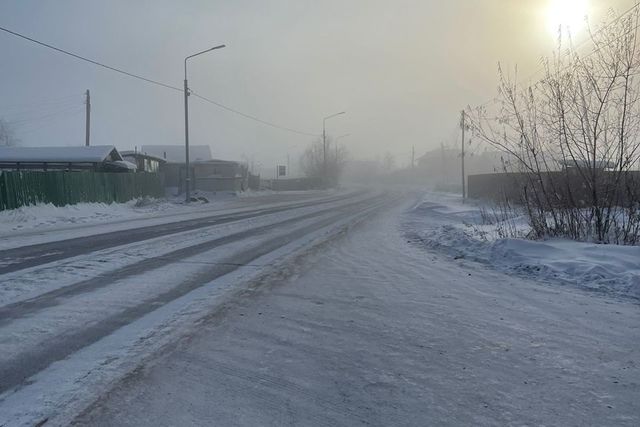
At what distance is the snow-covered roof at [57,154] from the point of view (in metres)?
34.8

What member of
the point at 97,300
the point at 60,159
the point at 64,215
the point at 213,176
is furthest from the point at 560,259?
the point at 213,176

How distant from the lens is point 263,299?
21.5 feet

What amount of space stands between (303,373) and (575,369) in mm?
2231

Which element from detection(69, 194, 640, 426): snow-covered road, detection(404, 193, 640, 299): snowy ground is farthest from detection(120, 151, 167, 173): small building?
detection(69, 194, 640, 426): snow-covered road

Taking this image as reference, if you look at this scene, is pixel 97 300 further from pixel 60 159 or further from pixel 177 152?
pixel 177 152

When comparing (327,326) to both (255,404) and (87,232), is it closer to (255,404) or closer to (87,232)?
(255,404)

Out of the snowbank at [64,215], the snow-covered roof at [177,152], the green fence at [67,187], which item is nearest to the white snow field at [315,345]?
the snowbank at [64,215]

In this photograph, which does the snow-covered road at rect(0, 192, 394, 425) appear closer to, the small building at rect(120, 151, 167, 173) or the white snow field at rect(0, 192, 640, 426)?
the white snow field at rect(0, 192, 640, 426)

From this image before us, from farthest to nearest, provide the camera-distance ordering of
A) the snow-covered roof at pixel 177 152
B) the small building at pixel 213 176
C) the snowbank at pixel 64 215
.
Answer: the snow-covered roof at pixel 177 152, the small building at pixel 213 176, the snowbank at pixel 64 215

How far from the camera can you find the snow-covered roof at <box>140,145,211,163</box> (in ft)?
218

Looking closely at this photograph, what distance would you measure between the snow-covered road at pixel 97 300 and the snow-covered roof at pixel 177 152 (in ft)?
179

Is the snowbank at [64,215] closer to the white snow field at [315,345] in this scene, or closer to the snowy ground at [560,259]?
the white snow field at [315,345]

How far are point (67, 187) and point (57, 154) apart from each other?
13672 millimetres

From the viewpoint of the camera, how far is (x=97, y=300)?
6383mm
